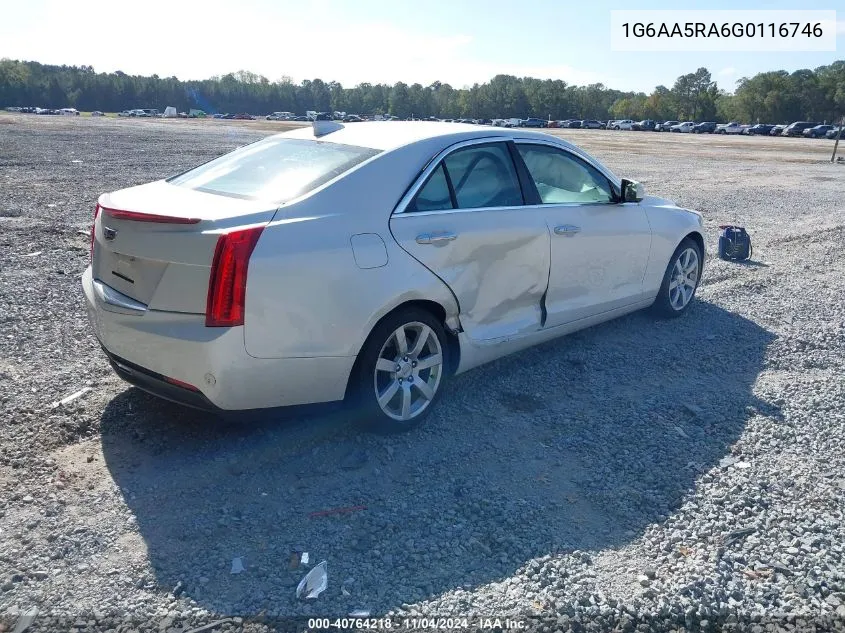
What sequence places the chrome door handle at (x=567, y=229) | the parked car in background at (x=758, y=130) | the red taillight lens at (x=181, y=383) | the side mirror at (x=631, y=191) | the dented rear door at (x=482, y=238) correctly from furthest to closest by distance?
the parked car in background at (x=758, y=130) < the side mirror at (x=631, y=191) < the chrome door handle at (x=567, y=229) < the dented rear door at (x=482, y=238) < the red taillight lens at (x=181, y=383)

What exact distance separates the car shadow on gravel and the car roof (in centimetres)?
165

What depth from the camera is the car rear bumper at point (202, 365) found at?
3.52m

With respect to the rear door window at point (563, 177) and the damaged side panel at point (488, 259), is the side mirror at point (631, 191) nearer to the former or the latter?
the rear door window at point (563, 177)

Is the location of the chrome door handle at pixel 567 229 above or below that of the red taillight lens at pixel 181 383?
above

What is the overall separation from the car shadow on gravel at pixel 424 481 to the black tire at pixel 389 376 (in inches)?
4.7

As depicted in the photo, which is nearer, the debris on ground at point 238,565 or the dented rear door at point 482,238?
the debris on ground at point 238,565

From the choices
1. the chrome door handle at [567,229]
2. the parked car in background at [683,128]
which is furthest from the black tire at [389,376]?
the parked car in background at [683,128]

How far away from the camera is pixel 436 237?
4246mm

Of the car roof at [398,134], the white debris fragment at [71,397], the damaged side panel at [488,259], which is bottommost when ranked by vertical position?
the white debris fragment at [71,397]

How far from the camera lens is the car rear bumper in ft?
11.5

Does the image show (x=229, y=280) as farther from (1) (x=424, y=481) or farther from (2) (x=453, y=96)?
(2) (x=453, y=96)

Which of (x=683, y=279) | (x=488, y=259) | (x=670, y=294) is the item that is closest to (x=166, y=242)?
(x=488, y=259)

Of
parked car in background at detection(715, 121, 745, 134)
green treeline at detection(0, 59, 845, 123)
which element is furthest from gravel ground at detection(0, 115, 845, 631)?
green treeline at detection(0, 59, 845, 123)

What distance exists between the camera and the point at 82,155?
2272 centimetres
